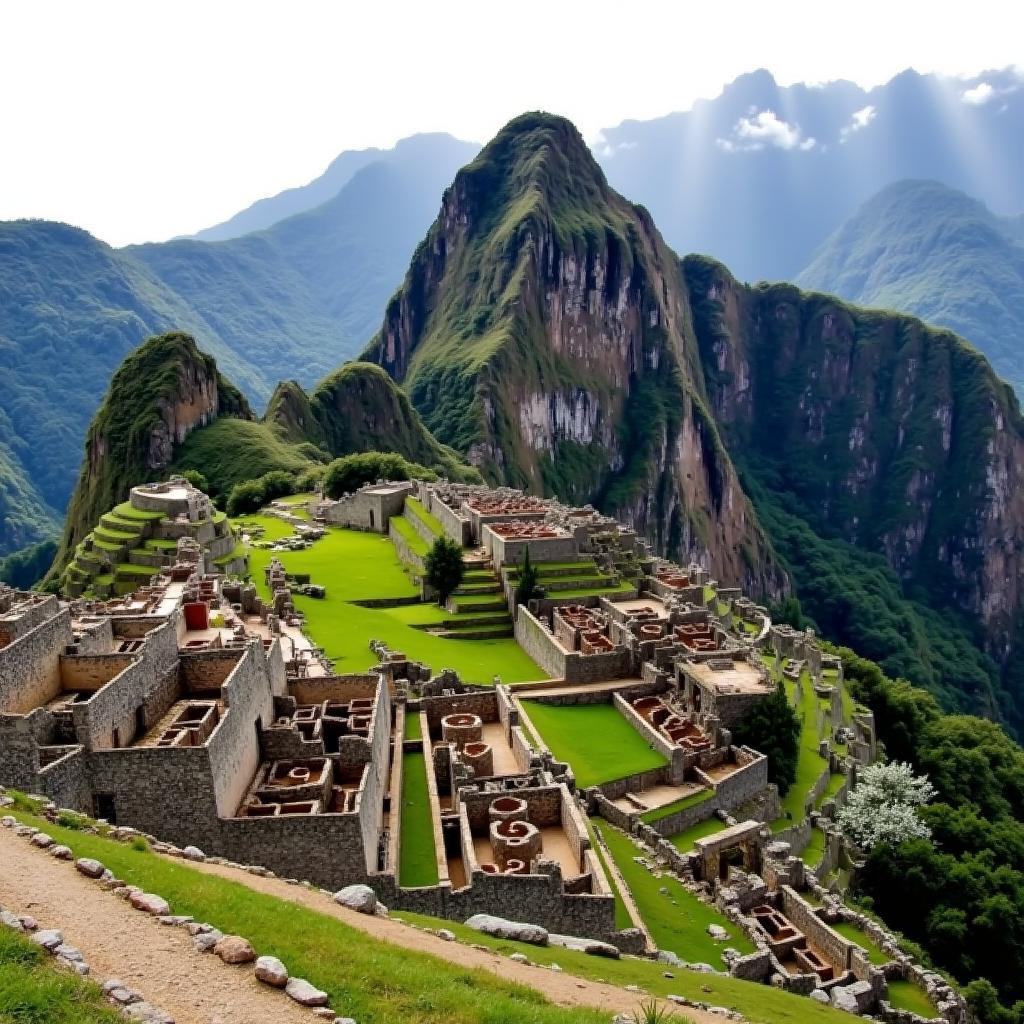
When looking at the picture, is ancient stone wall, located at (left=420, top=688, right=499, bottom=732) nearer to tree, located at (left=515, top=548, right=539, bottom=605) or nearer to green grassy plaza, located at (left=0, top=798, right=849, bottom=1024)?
tree, located at (left=515, top=548, right=539, bottom=605)

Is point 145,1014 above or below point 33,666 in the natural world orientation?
below

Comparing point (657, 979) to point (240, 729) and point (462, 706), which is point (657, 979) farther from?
point (462, 706)

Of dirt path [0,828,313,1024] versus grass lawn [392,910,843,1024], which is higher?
dirt path [0,828,313,1024]

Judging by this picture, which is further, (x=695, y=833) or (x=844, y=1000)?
(x=695, y=833)

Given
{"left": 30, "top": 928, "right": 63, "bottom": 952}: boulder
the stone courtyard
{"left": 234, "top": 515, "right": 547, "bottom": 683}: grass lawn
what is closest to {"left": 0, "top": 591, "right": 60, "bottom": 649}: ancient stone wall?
the stone courtyard

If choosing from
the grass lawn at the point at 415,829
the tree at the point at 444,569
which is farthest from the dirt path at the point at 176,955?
the tree at the point at 444,569

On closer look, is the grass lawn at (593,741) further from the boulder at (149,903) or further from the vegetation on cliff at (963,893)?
the boulder at (149,903)

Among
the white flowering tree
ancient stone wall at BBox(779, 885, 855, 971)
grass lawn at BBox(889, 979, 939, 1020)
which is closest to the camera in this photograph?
grass lawn at BBox(889, 979, 939, 1020)

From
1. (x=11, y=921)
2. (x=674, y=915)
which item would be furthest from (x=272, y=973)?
(x=674, y=915)
